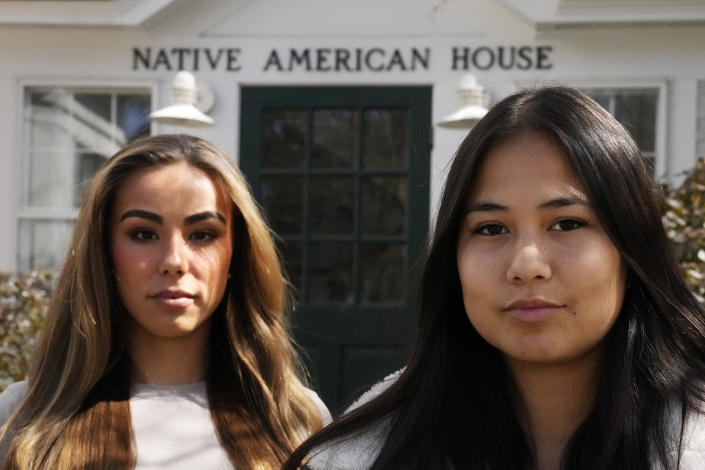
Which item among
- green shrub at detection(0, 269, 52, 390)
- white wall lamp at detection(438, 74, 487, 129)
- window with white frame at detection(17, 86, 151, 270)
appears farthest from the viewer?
window with white frame at detection(17, 86, 151, 270)

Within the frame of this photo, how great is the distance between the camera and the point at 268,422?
2889 millimetres

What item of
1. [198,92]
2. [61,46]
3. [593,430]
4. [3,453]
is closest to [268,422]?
[3,453]

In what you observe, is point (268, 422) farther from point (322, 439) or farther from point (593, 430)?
point (593, 430)

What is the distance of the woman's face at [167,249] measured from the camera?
110 inches

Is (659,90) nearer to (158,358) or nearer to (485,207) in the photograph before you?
(158,358)

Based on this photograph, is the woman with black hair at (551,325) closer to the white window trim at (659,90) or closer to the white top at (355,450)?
the white top at (355,450)

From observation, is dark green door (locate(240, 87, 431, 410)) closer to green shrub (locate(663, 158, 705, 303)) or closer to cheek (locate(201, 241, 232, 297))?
green shrub (locate(663, 158, 705, 303))

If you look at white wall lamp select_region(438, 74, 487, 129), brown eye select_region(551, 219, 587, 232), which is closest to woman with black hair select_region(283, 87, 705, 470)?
brown eye select_region(551, 219, 587, 232)

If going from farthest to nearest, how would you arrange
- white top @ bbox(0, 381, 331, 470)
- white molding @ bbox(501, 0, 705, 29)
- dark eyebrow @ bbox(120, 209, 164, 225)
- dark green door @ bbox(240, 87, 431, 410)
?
dark green door @ bbox(240, 87, 431, 410) → white molding @ bbox(501, 0, 705, 29) → dark eyebrow @ bbox(120, 209, 164, 225) → white top @ bbox(0, 381, 331, 470)

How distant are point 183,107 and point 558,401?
412cm

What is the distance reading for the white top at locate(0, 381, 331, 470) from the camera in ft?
8.89

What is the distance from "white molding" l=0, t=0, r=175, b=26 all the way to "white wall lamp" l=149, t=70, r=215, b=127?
1.28ft

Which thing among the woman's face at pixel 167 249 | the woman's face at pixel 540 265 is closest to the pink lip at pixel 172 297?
the woman's face at pixel 167 249

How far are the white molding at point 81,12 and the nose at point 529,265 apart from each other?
189 inches
